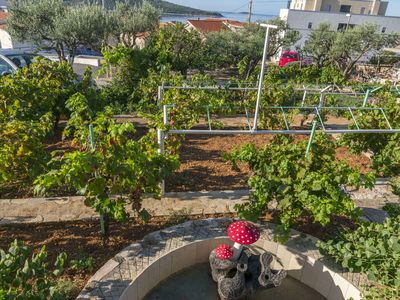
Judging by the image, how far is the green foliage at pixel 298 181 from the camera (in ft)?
15.9

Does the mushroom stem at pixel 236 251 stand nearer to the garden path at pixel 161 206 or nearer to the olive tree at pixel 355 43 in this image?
the garden path at pixel 161 206

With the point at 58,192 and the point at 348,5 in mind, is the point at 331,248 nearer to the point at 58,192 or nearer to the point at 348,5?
the point at 58,192

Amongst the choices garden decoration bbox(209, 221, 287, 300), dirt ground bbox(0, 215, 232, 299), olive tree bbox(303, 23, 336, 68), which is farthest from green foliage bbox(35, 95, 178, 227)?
olive tree bbox(303, 23, 336, 68)

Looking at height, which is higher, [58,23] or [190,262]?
[58,23]

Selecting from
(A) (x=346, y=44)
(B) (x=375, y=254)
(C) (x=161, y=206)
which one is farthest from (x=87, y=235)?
(A) (x=346, y=44)

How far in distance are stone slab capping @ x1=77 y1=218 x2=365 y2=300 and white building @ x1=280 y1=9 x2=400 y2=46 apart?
3632 centimetres

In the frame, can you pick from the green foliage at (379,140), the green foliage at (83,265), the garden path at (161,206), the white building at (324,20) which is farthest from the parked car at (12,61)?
the white building at (324,20)

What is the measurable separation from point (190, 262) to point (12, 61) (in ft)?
40.4

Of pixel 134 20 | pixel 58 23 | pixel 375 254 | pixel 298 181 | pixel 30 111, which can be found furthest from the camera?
pixel 134 20

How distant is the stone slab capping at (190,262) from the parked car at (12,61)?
10.5 m

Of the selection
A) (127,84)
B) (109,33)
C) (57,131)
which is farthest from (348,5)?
(57,131)

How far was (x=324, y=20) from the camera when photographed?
38.0 m

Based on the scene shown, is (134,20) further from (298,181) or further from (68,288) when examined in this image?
(68,288)

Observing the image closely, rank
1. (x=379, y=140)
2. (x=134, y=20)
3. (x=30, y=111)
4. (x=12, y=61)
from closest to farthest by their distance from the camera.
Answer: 1. (x=30, y=111)
2. (x=379, y=140)
3. (x=12, y=61)
4. (x=134, y=20)
